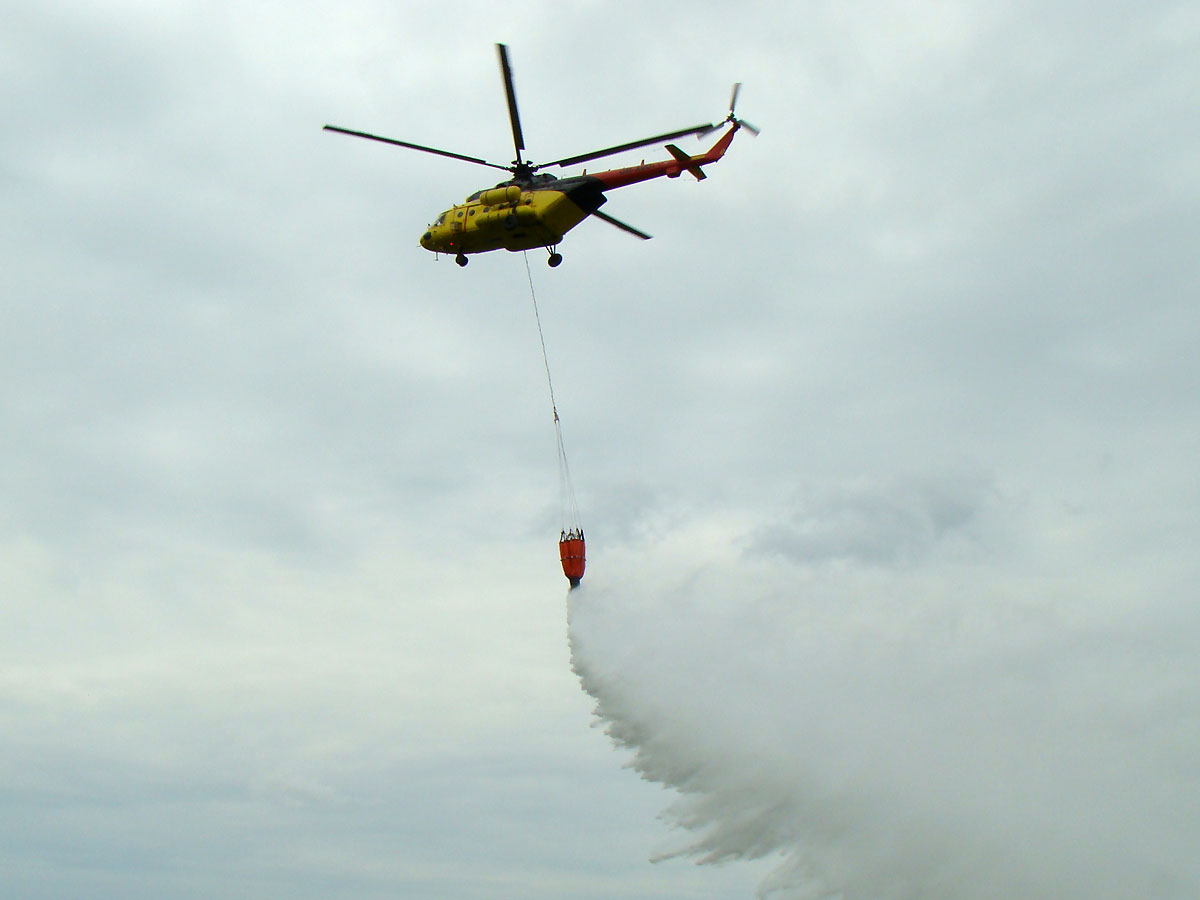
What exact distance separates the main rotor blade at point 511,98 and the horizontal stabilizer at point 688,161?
15.4 ft

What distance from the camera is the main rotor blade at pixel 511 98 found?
3709 cm

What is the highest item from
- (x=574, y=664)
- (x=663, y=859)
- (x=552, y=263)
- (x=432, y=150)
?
(x=432, y=150)

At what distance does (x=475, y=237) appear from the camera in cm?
4031

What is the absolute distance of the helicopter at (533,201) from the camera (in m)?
39.0

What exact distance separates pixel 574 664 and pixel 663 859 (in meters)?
8.21

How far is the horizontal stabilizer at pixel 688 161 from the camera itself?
131ft

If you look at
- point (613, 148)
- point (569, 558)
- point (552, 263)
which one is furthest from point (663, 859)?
point (613, 148)

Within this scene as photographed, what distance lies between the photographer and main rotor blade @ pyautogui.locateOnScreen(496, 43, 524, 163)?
122 ft

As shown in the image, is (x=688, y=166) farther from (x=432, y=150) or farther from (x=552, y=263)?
(x=432, y=150)

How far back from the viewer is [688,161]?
40.1m

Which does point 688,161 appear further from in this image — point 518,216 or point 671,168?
point 518,216

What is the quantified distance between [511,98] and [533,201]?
122 inches

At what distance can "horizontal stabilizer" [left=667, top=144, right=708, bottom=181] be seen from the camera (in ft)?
131

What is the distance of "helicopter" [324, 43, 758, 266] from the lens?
1535 inches
